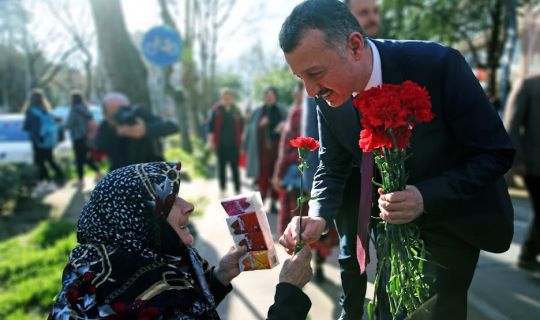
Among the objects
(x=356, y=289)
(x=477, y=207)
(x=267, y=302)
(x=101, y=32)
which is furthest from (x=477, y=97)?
(x=101, y=32)

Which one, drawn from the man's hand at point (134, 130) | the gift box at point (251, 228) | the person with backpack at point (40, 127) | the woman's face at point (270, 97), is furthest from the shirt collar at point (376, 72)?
the person with backpack at point (40, 127)

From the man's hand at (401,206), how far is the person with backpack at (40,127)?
32.5 ft

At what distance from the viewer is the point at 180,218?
2.08m

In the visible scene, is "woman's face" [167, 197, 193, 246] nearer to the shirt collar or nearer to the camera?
the shirt collar

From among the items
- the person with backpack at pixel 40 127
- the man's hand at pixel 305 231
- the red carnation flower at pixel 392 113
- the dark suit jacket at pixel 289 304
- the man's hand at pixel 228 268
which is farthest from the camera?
the person with backpack at pixel 40 127

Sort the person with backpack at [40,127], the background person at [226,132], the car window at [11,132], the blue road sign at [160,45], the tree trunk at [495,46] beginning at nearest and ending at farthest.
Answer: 1. the blue road sign at [160,45]
2. the background person at [226,132]
3. the person with backpack at [40,127]
4. the car window at [11,132]
5. the tree trunk at [495,46]

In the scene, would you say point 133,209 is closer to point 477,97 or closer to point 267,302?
point 477,97

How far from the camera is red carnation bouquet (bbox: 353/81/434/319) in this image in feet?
5.02

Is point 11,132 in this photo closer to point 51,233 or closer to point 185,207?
point 51,233

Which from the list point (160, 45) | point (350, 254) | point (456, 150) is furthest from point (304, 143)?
point (160, 45)

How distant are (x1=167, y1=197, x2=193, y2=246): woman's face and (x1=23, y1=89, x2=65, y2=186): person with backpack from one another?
30.1 feet

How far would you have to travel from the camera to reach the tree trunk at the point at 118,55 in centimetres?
866

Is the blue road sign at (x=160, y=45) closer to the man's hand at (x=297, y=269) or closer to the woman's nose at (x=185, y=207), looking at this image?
the woman's nose at (x=185, y=207)

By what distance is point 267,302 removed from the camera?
4.39 meters
